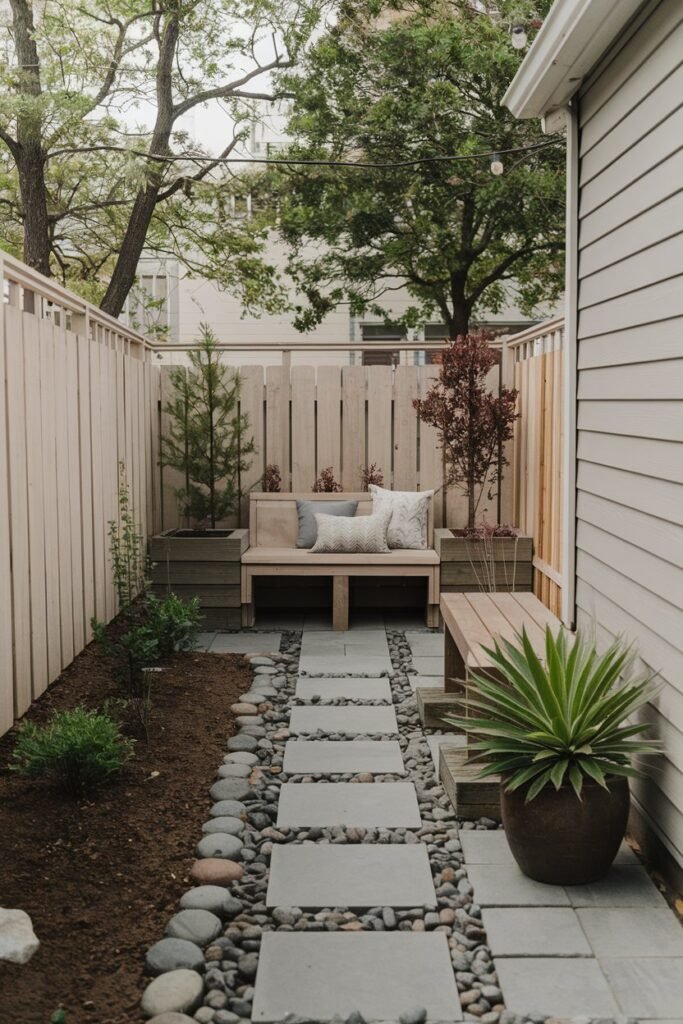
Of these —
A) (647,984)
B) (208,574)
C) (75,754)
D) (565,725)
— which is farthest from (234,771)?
(208,574)

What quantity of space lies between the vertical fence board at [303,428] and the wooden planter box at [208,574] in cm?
126

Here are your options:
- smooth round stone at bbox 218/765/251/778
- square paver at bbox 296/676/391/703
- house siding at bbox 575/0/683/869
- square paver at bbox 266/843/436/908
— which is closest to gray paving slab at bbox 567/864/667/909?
house siding at bbox 575/0/683/869

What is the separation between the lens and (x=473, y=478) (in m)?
8.07

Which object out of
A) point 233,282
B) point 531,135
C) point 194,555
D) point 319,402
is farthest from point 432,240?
point 194,555

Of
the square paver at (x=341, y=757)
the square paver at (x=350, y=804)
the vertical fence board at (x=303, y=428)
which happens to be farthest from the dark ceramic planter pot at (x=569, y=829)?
the vertical fence board at (x=303, y=428)

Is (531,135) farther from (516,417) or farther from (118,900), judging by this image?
(118,900)

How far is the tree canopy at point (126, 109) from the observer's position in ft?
35.8

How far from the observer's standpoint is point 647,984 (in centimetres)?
278

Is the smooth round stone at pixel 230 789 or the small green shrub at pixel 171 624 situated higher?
the small green shrub at pixel 171 624

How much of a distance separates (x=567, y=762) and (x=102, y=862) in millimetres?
1538

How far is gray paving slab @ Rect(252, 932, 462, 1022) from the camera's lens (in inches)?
105

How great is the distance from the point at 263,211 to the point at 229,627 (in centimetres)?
866

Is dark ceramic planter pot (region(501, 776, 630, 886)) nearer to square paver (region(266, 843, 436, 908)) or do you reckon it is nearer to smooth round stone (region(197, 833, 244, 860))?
square paver (region(266, 843, 436, 908))

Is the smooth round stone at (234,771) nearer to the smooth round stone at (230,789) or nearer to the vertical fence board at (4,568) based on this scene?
the smooth round stone at (230,789)
